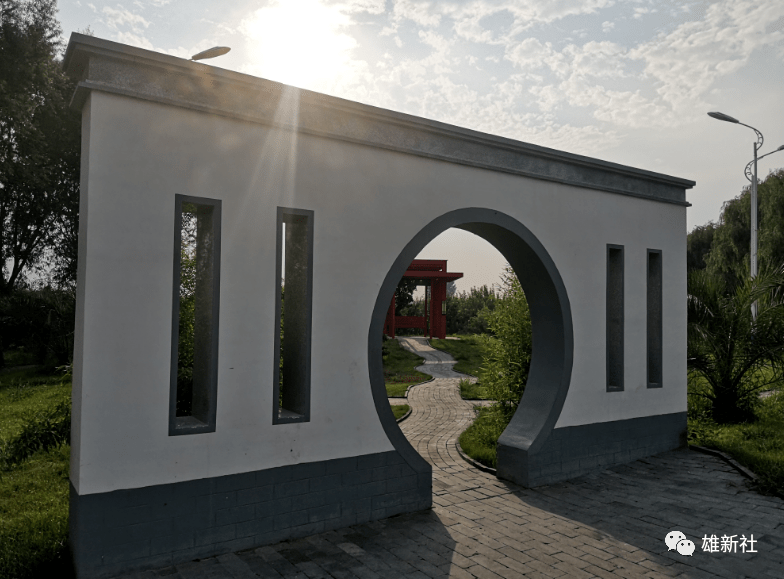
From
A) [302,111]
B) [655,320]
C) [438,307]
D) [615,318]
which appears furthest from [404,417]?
[438,307]

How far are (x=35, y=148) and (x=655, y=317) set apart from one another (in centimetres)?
1864

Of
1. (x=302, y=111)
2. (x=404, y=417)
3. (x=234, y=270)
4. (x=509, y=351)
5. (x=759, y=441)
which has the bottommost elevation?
(x=404, y=417)

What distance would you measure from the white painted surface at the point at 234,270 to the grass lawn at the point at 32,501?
2.33 feet

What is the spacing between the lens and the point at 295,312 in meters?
5.57

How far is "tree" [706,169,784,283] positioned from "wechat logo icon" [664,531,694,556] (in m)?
19.2

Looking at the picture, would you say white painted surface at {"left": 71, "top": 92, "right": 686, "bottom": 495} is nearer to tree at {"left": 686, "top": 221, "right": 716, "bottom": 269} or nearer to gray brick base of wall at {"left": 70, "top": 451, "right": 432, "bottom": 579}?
gray brick base of wall at {"left": 70, "top": 451, "right": 432, "bottom": 579}

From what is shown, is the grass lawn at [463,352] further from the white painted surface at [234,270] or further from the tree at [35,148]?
the tree at [35,148]

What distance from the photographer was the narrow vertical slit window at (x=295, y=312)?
526 cm

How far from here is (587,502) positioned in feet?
21.0

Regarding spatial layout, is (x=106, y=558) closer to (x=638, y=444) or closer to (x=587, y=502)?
(x=587, y=502)

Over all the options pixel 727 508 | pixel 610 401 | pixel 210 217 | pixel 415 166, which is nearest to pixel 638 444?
pixel 610 401

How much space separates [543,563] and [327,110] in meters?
4.60

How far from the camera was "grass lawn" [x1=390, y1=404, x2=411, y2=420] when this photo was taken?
1172 centimetres

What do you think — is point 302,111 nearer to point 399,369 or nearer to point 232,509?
point 232,509
